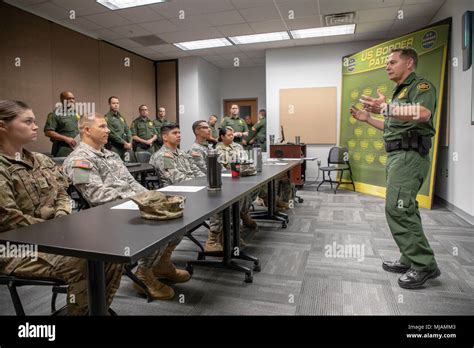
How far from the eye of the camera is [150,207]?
51.5 inches

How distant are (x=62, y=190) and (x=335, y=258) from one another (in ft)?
6.80

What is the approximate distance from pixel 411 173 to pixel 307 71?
17.5 feet

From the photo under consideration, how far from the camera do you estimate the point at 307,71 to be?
6953 millimetres

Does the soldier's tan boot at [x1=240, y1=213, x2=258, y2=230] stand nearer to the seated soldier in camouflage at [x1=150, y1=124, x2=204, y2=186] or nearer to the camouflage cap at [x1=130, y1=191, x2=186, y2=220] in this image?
the seated soldier in camouflage at [x1=150, y1=124, x2=204, y2=186]

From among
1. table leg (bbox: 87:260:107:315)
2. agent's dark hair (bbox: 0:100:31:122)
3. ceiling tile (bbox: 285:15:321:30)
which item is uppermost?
ceiling tile (bbox: 285:15:321:30)

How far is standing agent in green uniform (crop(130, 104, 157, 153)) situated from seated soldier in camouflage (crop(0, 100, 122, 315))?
A: 447 centimetres

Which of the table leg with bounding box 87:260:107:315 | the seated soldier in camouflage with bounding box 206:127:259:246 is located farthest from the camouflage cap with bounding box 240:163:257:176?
the table leg with bounding box 87:260:107:315

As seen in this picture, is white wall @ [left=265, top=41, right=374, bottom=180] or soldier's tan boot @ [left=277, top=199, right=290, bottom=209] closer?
soldier's tan boot @ [left=277, top=199, right=290, bottom=209]

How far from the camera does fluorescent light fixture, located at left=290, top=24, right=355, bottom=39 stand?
591cm

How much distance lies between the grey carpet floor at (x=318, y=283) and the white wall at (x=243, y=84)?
5900mm

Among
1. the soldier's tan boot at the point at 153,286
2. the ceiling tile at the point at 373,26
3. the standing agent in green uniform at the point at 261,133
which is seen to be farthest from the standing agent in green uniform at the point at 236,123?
the soldier's tan boot at the point at 153,286

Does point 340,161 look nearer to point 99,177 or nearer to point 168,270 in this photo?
point 168,270

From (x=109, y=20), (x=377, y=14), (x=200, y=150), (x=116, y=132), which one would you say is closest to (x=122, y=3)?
(x=109, y=20)
